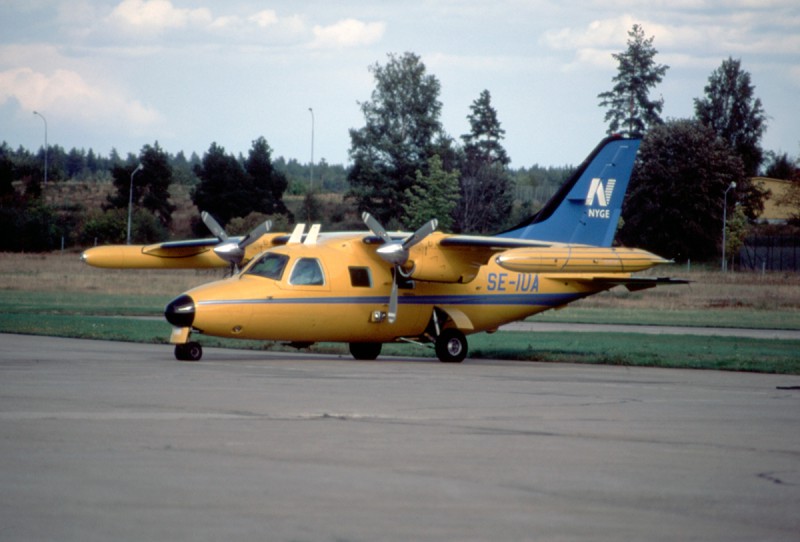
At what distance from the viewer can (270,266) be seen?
896 inches

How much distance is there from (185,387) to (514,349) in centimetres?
1289

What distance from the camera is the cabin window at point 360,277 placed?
77.5ft

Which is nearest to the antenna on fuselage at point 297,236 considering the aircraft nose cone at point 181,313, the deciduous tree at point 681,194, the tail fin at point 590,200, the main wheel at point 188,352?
the main wheel at point 188,352

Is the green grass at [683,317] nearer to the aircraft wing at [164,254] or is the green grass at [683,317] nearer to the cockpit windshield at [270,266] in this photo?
the aircraft wing at [164,254]

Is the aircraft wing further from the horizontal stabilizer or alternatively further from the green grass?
the green grass

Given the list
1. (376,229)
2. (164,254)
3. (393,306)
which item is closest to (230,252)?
(164,254)

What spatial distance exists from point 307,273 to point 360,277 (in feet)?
4.37

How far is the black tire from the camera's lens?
24906mm

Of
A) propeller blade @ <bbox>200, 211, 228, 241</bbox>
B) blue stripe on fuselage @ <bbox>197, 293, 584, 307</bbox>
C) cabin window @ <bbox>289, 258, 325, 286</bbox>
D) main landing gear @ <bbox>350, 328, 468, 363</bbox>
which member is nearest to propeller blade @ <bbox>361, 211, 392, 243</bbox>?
blue stripe on fuselage @ <bbox>197, 293, 584, 307</bbox>

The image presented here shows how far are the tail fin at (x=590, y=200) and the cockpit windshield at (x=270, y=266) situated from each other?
6467mm

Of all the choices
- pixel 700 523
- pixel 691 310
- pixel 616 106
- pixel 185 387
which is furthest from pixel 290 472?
pixel 616 106

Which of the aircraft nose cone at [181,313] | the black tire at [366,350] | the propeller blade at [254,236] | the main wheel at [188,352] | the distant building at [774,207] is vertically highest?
the distant building at [774,207]

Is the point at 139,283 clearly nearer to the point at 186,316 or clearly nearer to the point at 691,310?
the point at 691,310

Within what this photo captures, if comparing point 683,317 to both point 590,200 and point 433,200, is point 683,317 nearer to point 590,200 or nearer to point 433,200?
point 590,200
